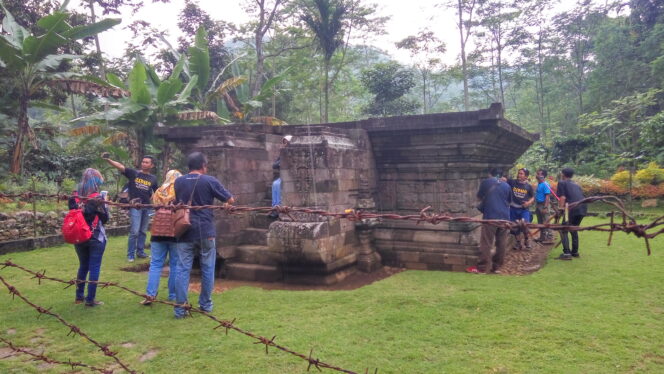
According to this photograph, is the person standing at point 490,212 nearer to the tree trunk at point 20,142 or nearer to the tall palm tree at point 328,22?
the tall palm tree at point 328,22

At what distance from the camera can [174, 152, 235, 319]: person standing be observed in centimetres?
423

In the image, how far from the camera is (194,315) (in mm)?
4414

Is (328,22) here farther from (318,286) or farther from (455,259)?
(318,286)

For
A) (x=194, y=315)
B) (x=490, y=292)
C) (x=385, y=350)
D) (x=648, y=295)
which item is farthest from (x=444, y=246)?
(x=194, y=315)

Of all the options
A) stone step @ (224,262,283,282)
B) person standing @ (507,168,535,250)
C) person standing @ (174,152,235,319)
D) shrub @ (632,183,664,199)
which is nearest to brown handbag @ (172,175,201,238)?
person standing @ (174,152,235,319)

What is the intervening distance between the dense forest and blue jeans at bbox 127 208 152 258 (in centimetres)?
335

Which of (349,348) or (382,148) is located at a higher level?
(382,148)

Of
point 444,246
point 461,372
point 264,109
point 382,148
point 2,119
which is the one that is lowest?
point 461,372

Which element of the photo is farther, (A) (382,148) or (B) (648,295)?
(A) (382,148)

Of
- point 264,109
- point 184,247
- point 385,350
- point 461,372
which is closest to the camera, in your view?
point 461,372

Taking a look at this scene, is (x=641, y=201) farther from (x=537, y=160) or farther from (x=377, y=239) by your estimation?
(x=377, y=239)

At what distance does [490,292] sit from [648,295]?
65.1 inches

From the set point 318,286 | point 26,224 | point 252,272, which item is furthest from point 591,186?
point 26,224

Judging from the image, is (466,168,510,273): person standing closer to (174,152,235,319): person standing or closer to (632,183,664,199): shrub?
(174,152,235,319): person standing
